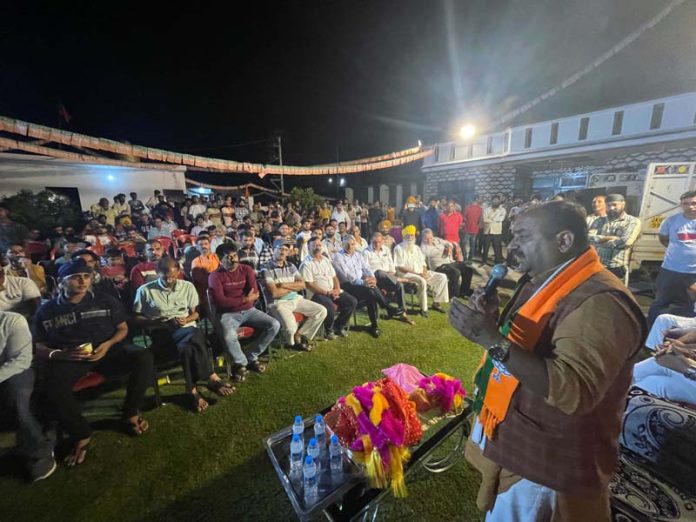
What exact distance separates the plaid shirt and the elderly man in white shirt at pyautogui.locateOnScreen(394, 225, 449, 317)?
93.9 inches

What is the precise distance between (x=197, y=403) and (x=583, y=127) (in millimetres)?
14185

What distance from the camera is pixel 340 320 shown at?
4414 mm

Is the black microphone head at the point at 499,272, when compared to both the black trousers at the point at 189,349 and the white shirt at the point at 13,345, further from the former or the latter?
the white shirt at the point at 13,345

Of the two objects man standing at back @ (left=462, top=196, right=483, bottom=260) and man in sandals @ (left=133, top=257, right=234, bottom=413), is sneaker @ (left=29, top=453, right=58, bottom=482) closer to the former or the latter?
man in sandals @ (left=133, top=257, right=234, bottom=413)

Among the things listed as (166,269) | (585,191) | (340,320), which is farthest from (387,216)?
(166,269)

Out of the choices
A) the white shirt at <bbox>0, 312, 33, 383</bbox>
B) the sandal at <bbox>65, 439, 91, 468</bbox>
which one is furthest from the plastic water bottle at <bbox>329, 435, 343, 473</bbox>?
the white shirt at <bbox>0, 312, 33, 383</bbox>

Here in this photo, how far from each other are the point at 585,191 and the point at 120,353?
13.8 meters

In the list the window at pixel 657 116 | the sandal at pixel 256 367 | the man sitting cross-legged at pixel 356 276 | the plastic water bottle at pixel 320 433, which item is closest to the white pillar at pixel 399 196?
the window at pixel 657 116

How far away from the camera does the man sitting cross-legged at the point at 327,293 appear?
4.35 m

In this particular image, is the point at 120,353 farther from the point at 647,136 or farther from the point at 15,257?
the point at 647,136

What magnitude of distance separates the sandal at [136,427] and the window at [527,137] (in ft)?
47.5

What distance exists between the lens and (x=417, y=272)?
18.2ft

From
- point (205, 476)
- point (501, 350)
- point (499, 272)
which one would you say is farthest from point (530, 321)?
point (205, 476)

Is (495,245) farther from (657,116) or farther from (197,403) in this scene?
(197,403)
